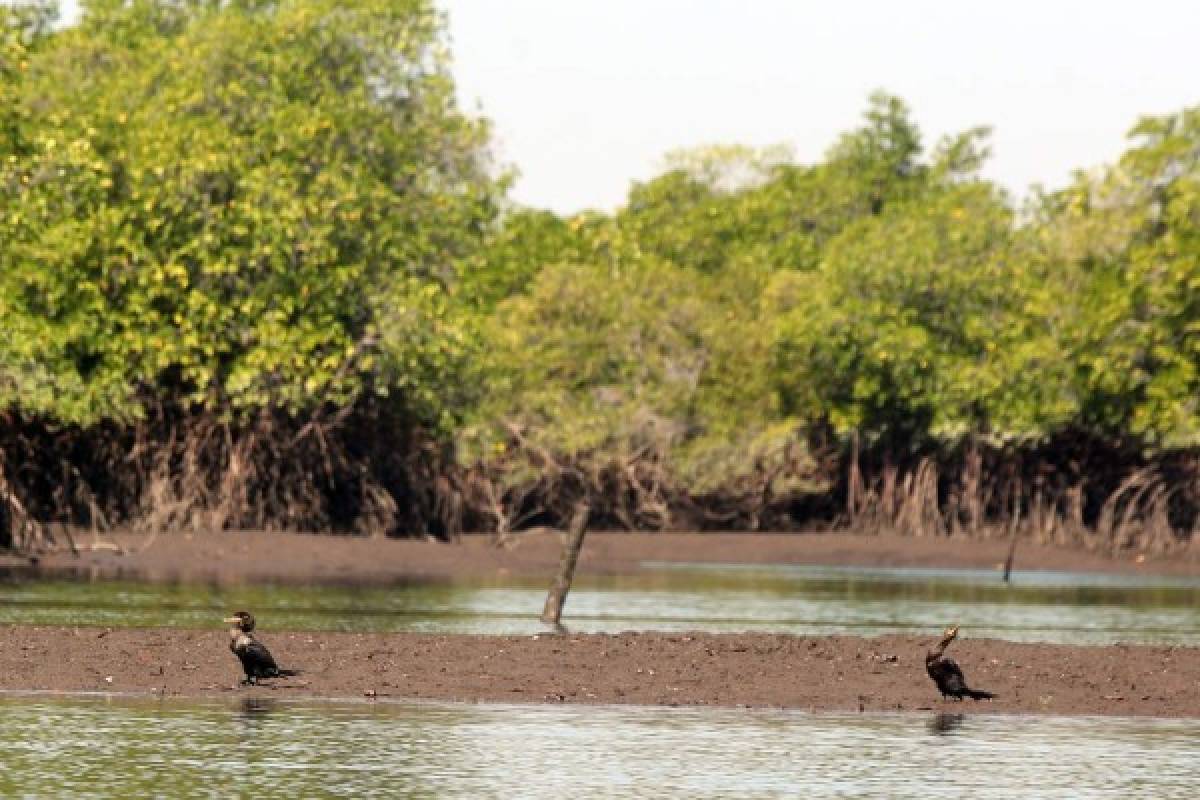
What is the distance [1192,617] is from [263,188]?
2322 centimetres

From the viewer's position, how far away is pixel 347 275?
5631 cm

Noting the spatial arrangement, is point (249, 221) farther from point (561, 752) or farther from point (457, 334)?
point (561, 752)

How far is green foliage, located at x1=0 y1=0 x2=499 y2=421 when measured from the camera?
51594mm

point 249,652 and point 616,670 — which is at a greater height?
point 249,652

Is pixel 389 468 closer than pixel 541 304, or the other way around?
pixel 389 468

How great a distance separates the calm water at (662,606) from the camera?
36.5 metres

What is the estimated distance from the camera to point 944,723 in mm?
25172

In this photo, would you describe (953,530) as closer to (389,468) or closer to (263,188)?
(389,468)

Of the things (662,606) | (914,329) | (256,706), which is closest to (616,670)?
(256,706)

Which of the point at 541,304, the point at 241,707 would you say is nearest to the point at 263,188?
the point at 541,304

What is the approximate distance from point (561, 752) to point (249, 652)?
195 inches

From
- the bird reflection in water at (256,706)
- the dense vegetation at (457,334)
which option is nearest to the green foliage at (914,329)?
the dense vegetation at (457,334)

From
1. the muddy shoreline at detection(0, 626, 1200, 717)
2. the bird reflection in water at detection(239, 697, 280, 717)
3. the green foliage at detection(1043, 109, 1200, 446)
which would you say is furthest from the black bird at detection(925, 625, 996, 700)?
the green foliage at detection(1043, 109, 1200, 446)

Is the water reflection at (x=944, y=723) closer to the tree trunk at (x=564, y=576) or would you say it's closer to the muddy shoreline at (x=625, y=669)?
the muddy shoreline at (x=625, y=669)
